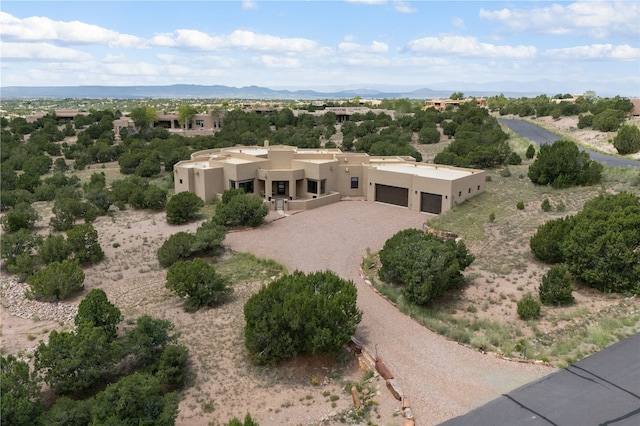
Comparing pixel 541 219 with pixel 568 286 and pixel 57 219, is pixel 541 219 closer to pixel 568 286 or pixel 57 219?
pixel 568 286

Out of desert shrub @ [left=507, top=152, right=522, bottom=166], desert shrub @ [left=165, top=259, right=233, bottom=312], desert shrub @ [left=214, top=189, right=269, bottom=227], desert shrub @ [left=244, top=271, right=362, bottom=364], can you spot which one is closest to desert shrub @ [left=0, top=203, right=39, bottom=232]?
desert shrub @ [left=214, top=189, right=269, bottom=227]

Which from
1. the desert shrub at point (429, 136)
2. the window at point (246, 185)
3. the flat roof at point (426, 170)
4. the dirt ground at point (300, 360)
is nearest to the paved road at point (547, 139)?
the desert shrub at point (429, 136)

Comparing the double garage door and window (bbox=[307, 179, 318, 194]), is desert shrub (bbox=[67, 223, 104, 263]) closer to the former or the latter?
window (bbox=[307, 179, 318, 194])

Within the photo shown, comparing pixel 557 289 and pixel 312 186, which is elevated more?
pixel 312 186

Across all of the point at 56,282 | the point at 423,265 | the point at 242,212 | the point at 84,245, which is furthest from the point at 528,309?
the point at 84,245

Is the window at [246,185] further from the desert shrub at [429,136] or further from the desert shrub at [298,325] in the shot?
the desert shrub at [429,136]

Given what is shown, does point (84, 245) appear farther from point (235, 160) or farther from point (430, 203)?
point (430, 203)
